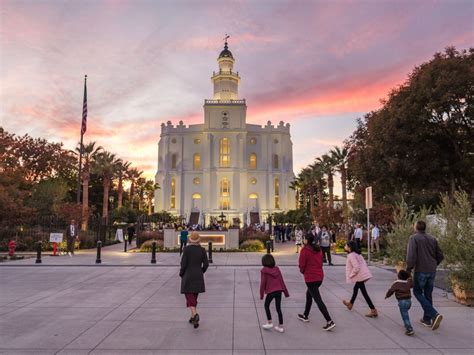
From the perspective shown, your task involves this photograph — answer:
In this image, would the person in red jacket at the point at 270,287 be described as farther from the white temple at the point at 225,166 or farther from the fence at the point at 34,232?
the white temple at the point at 225,166

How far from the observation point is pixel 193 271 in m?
7.01

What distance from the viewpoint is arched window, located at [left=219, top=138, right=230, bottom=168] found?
71500 mm

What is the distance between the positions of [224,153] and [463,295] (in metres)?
63.8

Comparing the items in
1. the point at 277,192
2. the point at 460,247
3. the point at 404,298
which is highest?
the point at 277,192

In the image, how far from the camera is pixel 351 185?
38969 mm

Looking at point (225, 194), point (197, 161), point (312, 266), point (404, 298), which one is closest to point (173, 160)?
point (197, 161)

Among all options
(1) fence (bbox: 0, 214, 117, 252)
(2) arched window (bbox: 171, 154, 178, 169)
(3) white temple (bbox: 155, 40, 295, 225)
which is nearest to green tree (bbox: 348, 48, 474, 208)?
(1) fence (bbox: 0, 214, 117, 252)

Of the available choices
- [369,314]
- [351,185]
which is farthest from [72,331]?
[351,185]

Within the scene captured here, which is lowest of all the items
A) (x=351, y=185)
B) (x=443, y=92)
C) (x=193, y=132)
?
(x=351, y=185)

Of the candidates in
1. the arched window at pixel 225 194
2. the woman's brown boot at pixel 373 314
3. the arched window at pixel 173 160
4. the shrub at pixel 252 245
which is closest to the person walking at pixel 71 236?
the shrub at pixel 252 245

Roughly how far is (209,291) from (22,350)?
5.32m

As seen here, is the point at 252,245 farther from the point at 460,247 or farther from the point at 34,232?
the point at 460,247

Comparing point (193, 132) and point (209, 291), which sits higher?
point (193, 132)

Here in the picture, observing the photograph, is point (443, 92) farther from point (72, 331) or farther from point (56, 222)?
point (56, 222)
